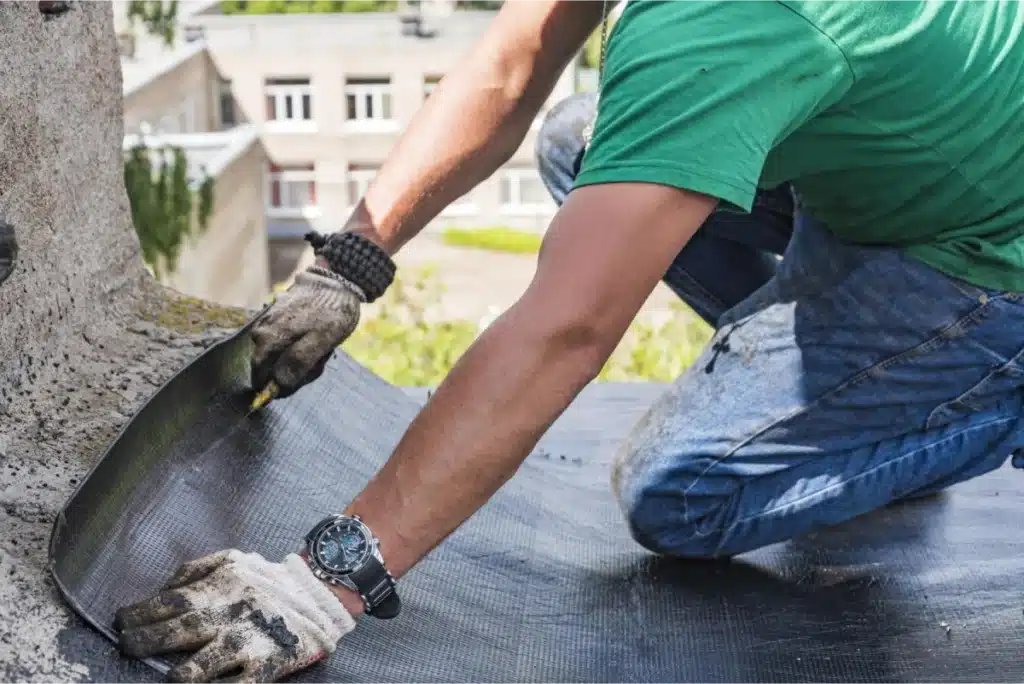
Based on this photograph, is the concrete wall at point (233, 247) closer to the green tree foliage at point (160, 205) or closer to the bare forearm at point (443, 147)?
the green tree foliage at point (160, 205)

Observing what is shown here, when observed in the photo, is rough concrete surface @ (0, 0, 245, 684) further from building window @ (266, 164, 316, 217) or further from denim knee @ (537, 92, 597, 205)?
building window @ (266, 164, 316, 217)

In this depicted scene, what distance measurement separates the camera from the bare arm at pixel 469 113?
2.31 m

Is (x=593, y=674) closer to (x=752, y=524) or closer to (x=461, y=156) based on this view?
(x=752, y=524)

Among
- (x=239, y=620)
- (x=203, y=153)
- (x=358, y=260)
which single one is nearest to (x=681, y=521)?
(x=358, y=260)

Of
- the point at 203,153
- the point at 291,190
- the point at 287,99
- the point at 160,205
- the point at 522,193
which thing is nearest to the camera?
the point at 160,205

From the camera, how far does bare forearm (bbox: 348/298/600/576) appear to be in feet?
5.30

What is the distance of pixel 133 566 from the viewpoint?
5.99 feet

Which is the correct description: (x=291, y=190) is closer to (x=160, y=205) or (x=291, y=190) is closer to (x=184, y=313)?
(x=160, y=205)

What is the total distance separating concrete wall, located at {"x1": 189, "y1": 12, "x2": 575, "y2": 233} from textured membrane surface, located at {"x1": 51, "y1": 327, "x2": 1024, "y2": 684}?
20.2m

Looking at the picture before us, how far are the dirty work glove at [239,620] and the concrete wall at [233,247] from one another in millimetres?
11334

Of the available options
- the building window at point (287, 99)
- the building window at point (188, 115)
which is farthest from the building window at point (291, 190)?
the building window at point (188, 115)

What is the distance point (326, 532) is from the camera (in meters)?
1.65

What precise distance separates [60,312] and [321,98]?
21.5m

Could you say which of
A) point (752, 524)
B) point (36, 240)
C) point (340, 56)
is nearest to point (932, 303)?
point (752, 524)
